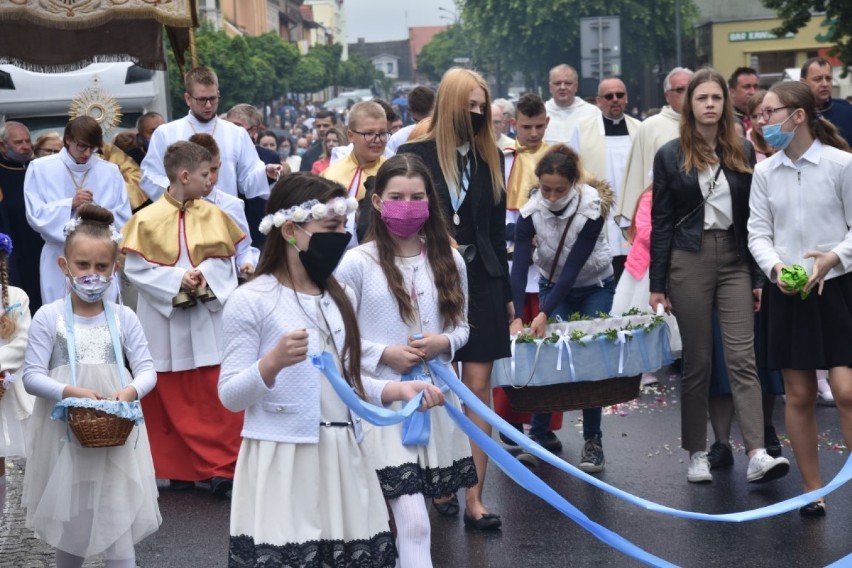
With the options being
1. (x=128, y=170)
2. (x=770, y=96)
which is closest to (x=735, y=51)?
(x=128, y=170)

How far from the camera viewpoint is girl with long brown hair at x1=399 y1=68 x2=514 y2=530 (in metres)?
7.03

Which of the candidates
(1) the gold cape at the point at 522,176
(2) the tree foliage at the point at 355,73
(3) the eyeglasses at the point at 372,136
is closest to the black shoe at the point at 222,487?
(3) the eyeglasses at the point at 372,136

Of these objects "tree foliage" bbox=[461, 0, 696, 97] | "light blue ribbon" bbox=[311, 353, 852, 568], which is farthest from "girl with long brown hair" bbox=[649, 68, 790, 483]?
"tree foliage" bbox=[461, 0, 696, 97]

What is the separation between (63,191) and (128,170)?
6.38ft

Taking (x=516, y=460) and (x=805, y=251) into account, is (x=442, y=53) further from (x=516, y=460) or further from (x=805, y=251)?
(x=516, y=460)

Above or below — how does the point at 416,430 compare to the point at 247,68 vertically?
below

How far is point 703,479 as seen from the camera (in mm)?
8023

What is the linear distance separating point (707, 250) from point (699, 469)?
1.20 metres

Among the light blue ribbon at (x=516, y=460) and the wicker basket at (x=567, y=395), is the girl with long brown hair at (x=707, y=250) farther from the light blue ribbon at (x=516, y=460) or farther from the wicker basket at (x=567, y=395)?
the light blue ribbon at (x=516, y=460)

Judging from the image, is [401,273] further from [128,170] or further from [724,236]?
[128,170]

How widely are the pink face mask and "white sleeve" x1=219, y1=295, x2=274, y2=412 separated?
3.49 ft

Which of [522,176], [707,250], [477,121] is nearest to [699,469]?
[707,250]

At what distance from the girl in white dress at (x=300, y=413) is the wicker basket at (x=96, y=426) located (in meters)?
0.99

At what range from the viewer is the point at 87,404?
577 cm
